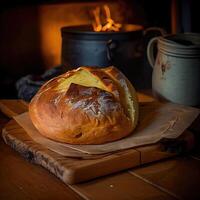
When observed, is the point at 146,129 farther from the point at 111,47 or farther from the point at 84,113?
the point at 111,47

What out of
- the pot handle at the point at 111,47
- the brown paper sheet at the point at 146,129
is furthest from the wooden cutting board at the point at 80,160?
the pot handle at the point at 111,47

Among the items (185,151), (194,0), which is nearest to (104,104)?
(185,151)

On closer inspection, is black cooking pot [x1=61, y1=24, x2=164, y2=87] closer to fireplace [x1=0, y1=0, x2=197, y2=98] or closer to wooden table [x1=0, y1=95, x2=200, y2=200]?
fireplace [x1=0, y1=0, x2=197, y2=98]

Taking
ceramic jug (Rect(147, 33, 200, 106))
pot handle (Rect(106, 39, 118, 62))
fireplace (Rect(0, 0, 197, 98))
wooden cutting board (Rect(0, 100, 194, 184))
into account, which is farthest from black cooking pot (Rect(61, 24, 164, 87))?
wooden cutting board (Rect(0, 100, 194, 184))

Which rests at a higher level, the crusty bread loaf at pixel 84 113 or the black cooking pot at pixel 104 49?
the black cooking pot at pixel 104 49

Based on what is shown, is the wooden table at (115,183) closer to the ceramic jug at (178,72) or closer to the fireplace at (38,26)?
the ceramic jug at (178,72)

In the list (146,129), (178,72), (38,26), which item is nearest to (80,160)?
(146,129)
